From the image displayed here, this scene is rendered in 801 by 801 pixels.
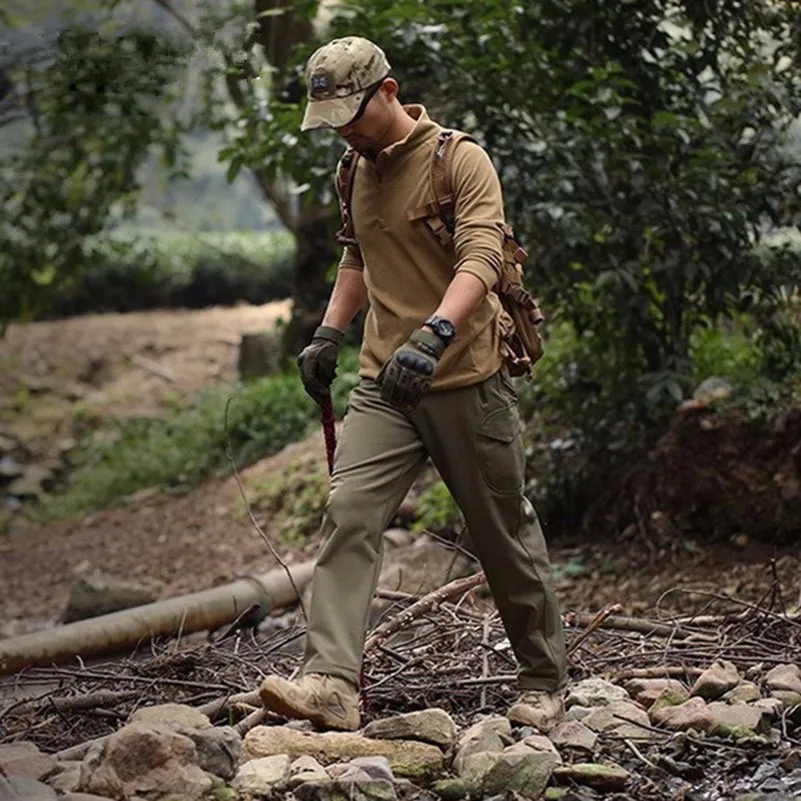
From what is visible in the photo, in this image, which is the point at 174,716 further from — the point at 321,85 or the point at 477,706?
the point at 321,85

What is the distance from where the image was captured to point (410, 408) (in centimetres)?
433

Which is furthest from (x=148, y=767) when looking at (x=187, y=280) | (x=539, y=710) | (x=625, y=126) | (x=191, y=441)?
(x=187, y=280)

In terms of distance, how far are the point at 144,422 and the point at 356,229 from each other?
12.1 m

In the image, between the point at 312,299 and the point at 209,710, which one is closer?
the point at 209,710

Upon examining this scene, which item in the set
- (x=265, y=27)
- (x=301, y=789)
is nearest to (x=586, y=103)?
(x=301, y=789)

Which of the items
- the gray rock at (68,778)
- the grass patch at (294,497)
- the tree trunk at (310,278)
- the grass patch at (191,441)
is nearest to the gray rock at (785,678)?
the gray rock at (68,778)

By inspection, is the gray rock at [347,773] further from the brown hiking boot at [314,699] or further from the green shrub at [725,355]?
the green shrub at [725,355]

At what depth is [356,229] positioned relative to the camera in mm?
4742

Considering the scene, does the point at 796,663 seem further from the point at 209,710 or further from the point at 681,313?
the point at 681,313

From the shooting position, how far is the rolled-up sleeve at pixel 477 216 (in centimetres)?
438

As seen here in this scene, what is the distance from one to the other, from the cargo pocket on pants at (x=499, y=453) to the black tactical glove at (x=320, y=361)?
598mm

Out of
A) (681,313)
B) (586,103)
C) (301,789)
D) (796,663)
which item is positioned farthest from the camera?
(681,313)

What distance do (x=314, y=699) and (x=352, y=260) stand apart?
4.94 feet

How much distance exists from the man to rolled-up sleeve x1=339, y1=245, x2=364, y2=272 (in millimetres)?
175
